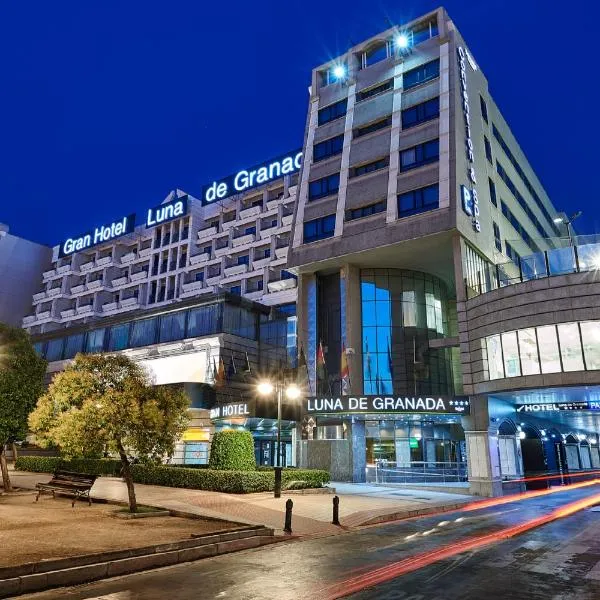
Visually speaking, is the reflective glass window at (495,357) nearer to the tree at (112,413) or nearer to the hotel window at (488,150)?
the tree at (112,413)

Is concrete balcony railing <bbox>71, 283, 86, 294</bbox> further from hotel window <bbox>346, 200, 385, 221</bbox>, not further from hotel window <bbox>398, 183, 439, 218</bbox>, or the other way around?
hotel window <bbox>398, 183, 439, 218</bbox>

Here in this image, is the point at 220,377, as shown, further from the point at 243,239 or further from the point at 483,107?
the point at 483,107

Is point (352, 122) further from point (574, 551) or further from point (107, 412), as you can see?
point (574, 551)

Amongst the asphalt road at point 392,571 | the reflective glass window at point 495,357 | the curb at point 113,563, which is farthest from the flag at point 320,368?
the curb at point 113,563

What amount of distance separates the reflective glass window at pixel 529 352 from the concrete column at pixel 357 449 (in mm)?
12096

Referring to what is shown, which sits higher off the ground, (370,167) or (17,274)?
(17,274)

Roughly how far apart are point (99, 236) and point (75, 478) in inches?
2530

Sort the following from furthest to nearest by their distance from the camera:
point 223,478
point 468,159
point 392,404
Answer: point 468,159 < point 392,404 < point 223,478

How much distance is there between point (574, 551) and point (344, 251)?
28.7m

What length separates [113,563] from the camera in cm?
1039

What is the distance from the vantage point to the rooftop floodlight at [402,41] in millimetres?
43250

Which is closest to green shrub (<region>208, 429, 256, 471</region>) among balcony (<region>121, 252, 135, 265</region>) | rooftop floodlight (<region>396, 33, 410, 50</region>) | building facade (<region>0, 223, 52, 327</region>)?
rooftop floodlight (<region>396, 33, 410, 50</region>)

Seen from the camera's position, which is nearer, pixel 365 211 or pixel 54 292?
pixel 365 211

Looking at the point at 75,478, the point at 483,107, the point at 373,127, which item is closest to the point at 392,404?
the point at 75,478
